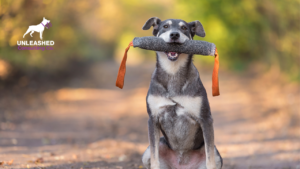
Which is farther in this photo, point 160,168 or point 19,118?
point 19,118

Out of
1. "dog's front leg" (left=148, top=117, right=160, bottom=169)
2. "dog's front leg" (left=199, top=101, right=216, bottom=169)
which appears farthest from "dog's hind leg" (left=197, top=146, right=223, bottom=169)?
"dog's front leg" (left=148, top=117, right=160, bottom=169)

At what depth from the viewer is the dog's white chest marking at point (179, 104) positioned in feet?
14.2

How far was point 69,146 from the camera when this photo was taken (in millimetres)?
7316

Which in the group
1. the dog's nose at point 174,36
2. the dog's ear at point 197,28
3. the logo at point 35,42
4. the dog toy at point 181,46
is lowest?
the dog toy at point 181,46

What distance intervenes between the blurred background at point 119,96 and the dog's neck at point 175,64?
2.11 metres

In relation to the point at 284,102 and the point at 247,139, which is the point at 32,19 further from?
the point at 284,102

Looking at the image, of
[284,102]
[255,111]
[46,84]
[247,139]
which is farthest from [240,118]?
[46,84]

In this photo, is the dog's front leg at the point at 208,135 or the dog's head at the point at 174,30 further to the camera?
the dog's head at the point at 174,30

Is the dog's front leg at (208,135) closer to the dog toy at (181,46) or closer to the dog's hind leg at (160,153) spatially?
the dog toy at (181,46)

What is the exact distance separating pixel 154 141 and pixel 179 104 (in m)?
0.62

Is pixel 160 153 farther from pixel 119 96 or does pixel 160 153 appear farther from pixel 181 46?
pixel 119 96

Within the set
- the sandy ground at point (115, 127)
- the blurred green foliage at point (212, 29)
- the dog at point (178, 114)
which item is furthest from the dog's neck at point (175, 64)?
the blurred green foliage at point (212, 29)

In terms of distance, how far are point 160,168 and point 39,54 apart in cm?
911

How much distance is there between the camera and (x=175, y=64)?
15.3ft
